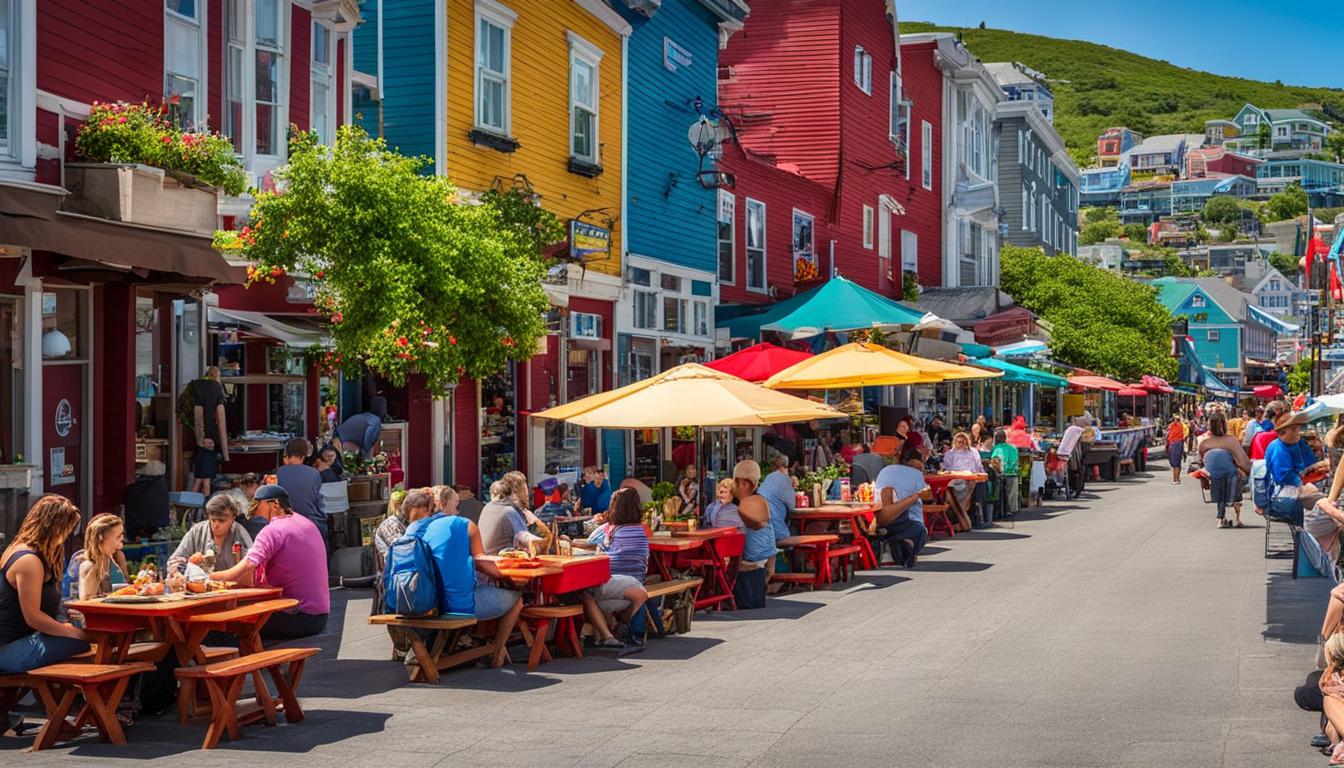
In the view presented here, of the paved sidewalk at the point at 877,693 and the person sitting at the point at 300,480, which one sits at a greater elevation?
the person sitting at the point at 300,480

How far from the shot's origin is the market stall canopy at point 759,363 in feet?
71.9

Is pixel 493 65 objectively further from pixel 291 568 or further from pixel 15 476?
pixel 291 568

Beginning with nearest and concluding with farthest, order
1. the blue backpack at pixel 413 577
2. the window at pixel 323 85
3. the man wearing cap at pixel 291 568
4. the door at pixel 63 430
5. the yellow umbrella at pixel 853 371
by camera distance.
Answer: the man wearing cap at pixel 291 568
the blue backpack at pixel 413 577
the door at pixel 63 430
the window at pixel 323 85
the yellow umbrella at pixel 853 371

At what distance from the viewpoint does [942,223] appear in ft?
149

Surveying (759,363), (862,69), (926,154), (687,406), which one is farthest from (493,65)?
(926,154)

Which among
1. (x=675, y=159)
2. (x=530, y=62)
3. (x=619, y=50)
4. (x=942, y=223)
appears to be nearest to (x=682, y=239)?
(x=675, y=159)

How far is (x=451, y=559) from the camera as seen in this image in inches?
442

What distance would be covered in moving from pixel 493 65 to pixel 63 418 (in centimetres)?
934

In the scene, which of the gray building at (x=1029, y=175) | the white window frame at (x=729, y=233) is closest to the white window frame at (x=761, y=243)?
the white window frame at (x=729, y=233)

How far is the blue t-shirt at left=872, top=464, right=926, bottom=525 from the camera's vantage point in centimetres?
1886

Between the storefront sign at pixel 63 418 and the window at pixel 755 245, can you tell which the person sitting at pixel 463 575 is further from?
the window at pixel 755 245

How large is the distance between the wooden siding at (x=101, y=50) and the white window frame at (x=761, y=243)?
1730 centimetres

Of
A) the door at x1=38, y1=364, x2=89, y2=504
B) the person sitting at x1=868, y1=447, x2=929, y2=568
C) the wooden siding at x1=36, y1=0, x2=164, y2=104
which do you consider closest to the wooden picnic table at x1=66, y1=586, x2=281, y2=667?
the door at x1=38, y1=364, x2=89, y2=504

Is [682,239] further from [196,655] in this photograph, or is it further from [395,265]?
[196,655]
